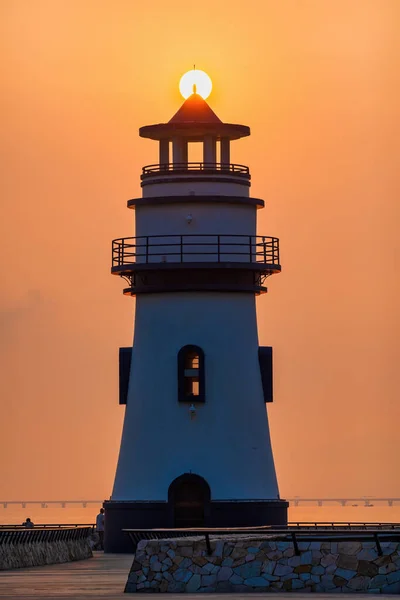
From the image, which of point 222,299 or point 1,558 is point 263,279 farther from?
point 1,558

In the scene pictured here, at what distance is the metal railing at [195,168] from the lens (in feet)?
172

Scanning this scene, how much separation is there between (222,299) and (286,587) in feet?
62.0

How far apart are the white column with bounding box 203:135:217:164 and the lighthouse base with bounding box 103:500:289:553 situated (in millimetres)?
10219

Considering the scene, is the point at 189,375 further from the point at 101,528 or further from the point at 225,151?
the point at 101,528

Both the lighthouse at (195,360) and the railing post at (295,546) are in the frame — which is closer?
the railing post at (295,546)

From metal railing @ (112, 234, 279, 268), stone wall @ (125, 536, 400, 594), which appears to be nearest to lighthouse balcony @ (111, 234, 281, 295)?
metal railing @ (112, 234, 279, 268)

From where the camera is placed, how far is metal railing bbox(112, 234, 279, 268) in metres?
51.7

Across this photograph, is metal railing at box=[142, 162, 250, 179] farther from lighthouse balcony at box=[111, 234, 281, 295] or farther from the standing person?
the standing person

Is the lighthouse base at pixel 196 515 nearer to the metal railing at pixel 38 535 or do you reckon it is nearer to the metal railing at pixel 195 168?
the metal railing at pixel 38 535

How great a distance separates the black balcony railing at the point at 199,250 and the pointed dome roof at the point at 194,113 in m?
3.64

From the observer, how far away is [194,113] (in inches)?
2093

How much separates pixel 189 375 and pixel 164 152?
22.5 feet

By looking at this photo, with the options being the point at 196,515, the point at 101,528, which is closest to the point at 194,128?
the point at 196,515

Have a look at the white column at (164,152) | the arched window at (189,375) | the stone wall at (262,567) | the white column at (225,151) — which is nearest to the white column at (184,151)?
the white column at (164,152)
